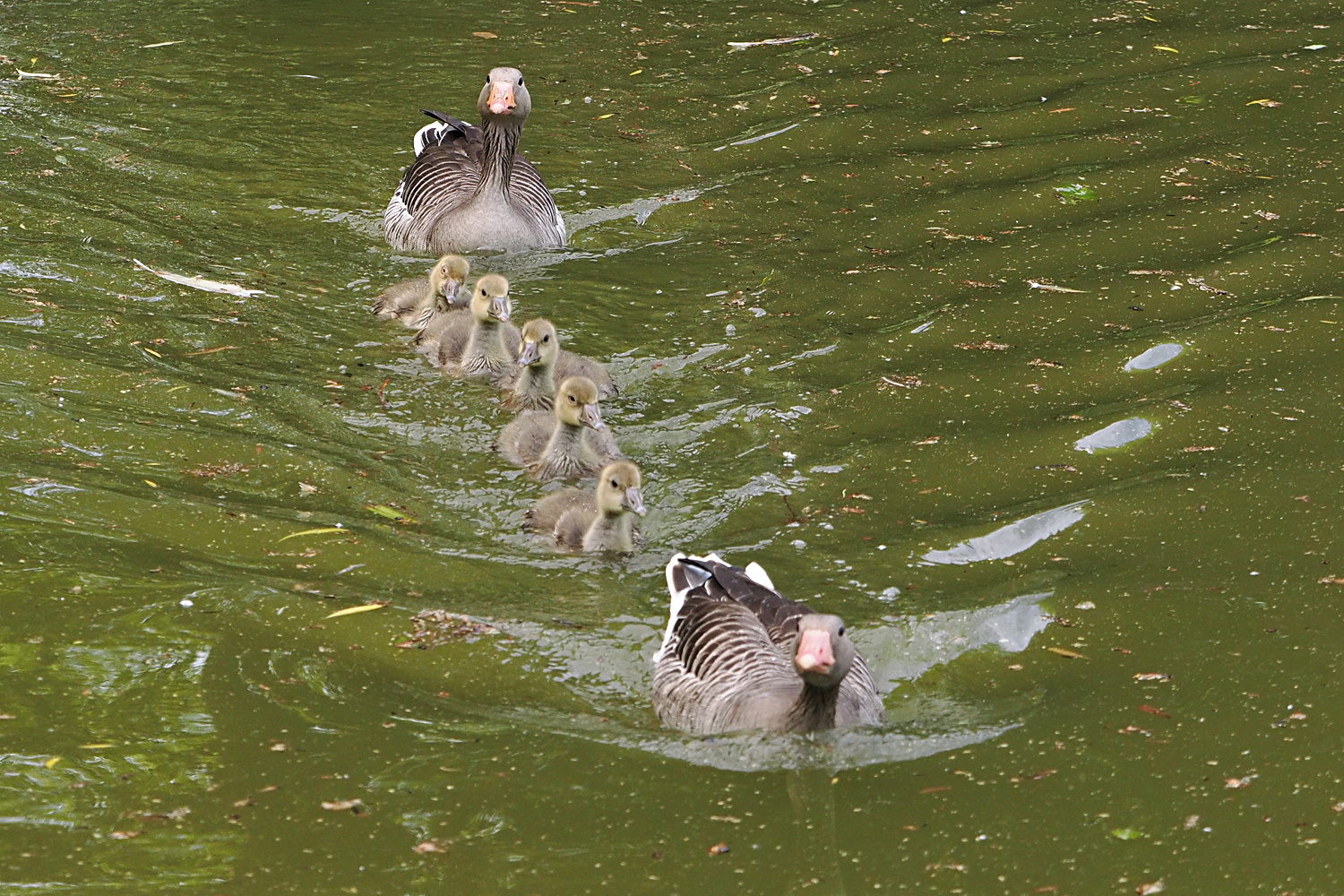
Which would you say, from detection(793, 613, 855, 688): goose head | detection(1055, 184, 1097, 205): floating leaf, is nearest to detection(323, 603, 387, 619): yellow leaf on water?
detection(793, 613, 855, 688): goose head

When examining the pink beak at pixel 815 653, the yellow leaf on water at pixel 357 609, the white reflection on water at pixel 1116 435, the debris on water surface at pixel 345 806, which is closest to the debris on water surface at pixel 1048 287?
the white reflection on water at pixel 1116 435

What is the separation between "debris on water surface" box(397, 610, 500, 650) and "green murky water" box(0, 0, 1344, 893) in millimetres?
29

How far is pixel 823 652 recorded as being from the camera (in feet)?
17.3

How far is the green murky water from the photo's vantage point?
5.14 meters

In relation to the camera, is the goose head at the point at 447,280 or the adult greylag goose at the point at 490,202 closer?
the goose head at the point at 447,280

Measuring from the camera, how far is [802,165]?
11859mm

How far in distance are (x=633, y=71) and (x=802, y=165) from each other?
2655mm

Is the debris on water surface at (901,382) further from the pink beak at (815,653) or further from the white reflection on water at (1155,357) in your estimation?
the pink beak at (815,653)

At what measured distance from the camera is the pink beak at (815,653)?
17.3 ft

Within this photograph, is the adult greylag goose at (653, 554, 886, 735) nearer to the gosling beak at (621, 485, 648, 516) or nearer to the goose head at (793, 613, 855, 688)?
the goose head at (793, 613, 855, 688)

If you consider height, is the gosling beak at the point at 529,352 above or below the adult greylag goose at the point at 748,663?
above

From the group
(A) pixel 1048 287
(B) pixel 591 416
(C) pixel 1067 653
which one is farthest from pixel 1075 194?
(C) pixel 1067 653

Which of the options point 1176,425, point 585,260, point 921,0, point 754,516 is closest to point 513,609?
point 754,516

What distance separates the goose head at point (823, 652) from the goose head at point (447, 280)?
174 inches
